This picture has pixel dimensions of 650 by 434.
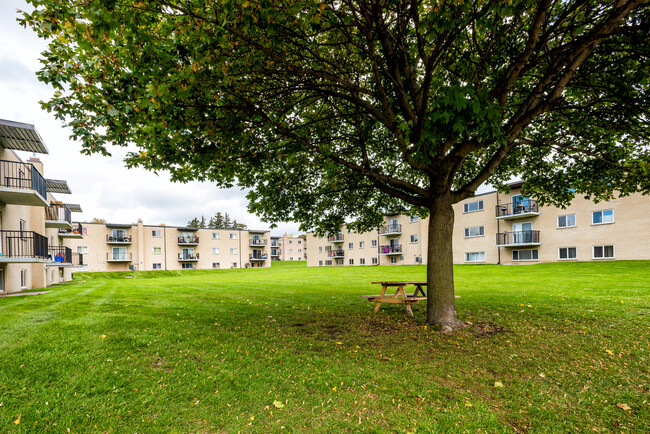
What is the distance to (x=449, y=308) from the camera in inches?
302

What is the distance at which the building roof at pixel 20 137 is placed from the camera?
13878 millimetres

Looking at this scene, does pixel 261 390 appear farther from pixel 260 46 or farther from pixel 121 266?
pixel 121 266

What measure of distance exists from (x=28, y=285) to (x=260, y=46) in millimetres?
23128

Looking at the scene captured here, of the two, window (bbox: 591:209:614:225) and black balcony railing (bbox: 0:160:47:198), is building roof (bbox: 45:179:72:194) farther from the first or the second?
window (bbox: 591:209:614:225)

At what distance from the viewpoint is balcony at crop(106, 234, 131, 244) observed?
5408cm

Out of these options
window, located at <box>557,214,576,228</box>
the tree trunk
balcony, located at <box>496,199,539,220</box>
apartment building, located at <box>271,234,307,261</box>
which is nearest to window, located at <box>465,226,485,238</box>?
balcony, located at <box>496,199,539,220</box>

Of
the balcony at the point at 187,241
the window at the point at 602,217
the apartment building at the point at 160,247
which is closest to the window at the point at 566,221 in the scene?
the window at the point at 602,217

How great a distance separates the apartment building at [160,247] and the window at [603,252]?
182 ft

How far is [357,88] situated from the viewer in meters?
6.89

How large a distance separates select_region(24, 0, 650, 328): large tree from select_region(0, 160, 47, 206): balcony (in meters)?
10.7

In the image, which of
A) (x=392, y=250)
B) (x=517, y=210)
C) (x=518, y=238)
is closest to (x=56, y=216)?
(x=392, y=250)

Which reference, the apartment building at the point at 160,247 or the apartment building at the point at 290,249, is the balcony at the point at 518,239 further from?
the apartment building at the point at 290,249

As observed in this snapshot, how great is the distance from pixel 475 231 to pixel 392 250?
1518 centimetres

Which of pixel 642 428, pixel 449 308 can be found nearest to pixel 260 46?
pixel 449 308
